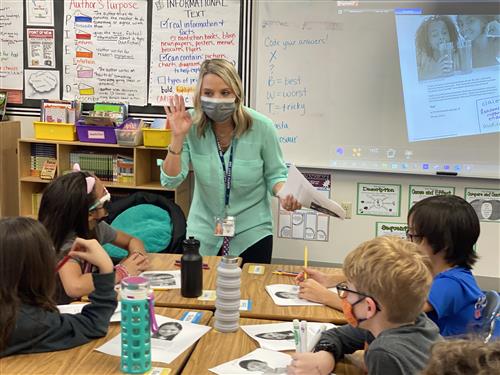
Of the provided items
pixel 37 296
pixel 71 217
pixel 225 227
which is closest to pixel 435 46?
pixel 225 227

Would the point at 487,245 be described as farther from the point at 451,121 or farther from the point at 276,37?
the point at 276,37

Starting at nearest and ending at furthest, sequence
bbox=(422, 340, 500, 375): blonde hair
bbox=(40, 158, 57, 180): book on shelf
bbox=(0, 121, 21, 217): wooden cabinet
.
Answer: bbox=(422, 340, 500, 375): blonde hair < bbox=(40, 158, 57, 180): book on shelf < bbox=(0, 121, 21, 217): wooden cabinet

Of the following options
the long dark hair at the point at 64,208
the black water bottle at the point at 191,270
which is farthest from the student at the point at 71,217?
the black water bottle at the point at 191,270

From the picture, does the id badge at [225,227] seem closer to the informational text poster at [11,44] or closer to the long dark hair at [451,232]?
the long dark hair at [451,232]

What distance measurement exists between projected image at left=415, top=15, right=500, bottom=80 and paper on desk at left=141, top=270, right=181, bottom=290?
8.26 ft

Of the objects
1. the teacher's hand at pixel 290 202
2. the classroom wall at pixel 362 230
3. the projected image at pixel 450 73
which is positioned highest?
the projected image at pixel 450 73

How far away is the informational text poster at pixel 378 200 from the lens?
164 inches

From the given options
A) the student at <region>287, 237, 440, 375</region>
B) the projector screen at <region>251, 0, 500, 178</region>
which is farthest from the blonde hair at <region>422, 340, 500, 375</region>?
the projector screen at <region>251, 0, 500, 178</region>

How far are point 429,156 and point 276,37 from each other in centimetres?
140

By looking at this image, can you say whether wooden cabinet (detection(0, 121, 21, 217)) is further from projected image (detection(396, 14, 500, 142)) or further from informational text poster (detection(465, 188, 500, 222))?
informational text poster (detection(465, 188, 500, 222))

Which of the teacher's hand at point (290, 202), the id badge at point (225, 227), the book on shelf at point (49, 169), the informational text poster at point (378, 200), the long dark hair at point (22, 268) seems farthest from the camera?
the book on shelf at point (49, 169)

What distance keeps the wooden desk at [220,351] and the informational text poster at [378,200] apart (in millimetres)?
2509

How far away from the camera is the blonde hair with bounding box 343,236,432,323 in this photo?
1.47m

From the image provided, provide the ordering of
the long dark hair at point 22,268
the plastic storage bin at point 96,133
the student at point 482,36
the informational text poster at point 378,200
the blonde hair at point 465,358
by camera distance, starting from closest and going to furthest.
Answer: the blonde hair at point 465,358 → the long dark hair at point 22,268 → the student at point 482,36 → the informational text poster at point 378,200 → the plastic storage bin at point 96,133
